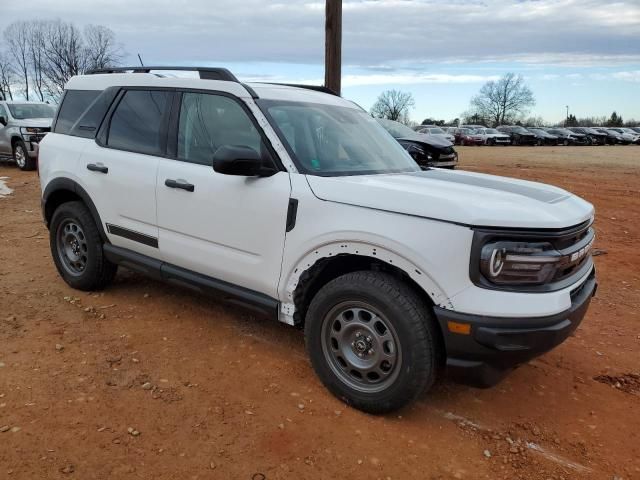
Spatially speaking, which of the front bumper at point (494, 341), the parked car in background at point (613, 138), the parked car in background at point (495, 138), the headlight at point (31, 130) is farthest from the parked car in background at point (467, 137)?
the front bumper at point (494, 341)

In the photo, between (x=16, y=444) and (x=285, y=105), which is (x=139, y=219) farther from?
(x=16, y=444)

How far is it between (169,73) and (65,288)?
7.66 ft

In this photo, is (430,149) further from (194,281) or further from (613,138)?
(613,138)

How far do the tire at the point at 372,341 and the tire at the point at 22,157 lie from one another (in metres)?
13.7

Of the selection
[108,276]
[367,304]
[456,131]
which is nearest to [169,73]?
[108,276]

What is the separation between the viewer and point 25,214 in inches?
350

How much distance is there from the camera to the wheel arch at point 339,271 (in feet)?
9.54

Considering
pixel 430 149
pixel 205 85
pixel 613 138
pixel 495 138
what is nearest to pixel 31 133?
pixel 430 149

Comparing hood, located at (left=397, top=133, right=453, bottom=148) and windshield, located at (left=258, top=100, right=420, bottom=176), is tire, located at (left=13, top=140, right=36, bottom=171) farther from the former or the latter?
windshield, located at (left=258, top=100, right=420, bottom=176)

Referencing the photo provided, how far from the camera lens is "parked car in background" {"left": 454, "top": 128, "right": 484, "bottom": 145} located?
137 feet

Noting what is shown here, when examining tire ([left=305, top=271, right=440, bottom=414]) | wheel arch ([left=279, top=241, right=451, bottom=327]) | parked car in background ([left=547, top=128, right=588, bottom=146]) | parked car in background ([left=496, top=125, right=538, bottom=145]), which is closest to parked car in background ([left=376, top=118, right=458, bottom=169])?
wheel arch ([left=279, top=241, right=451, bottom=327])

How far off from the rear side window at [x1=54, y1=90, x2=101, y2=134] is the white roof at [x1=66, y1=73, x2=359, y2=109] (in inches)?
2.2

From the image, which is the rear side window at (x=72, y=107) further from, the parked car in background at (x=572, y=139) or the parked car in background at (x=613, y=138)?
the parked car in background at (x=613, y=138)

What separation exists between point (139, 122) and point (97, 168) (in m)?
0.55
